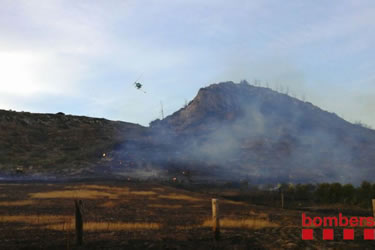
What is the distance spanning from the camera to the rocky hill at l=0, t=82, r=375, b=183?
6656 cm

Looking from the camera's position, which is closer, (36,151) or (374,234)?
(374,234)

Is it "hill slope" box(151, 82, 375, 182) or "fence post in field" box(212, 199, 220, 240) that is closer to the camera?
"fence post in field" box(212, 199, 220, 240)

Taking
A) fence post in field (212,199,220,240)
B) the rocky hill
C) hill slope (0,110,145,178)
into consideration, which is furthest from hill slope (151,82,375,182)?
fence post in field (212,199,220,240)

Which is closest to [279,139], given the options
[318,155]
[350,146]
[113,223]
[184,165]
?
[318,155]

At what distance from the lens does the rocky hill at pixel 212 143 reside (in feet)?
218

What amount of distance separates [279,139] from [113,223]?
7851 centimetres

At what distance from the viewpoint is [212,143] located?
90.0 meters

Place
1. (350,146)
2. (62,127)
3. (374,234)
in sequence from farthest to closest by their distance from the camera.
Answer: (62,127) → (350,146) → (374,234)

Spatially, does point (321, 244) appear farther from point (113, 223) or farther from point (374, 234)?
point (113, 223)

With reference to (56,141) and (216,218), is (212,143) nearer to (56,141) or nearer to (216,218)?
(56,141)

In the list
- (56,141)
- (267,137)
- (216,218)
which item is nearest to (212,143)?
(267,137)

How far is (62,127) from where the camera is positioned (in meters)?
96.8

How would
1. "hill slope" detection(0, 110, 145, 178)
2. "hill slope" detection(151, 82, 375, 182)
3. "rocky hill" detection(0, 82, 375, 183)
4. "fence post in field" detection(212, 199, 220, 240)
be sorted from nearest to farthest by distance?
"fence post in field" detection(212, 199, 220, 240) < "hill slope" detection(0, 110, 145, 178) < "rocky hill" detection(0, 82, 375, 183) < "hill slope" detection(151, 82, 375, 182)

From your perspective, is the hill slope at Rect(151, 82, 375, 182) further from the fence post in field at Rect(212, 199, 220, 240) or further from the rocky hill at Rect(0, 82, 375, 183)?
the fence post in field at Rect(212, 199, 220, 240)
